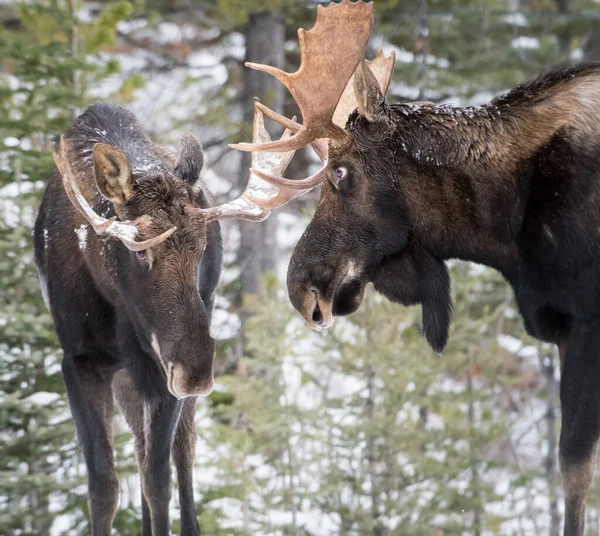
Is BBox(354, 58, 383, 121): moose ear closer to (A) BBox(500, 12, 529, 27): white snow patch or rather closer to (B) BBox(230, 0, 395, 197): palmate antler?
(B) BBox(230, 0, 395, 197): palmate antler

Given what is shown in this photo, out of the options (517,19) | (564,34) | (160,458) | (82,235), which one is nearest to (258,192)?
(82,235)

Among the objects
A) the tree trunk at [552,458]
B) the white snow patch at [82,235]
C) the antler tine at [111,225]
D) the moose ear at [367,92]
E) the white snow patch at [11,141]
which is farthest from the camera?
the tree trunk at [552,458]

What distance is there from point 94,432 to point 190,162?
1.55 metres

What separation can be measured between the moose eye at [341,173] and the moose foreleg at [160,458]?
1458 millimetres

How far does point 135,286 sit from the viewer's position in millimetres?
4957

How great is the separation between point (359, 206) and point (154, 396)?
1475 mm

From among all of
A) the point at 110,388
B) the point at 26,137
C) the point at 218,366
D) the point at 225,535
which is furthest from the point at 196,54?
the point at 110,388

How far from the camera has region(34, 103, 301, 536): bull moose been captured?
4.78 metres

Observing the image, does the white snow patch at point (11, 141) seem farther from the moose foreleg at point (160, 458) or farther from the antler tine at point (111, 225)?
the moose foreleg at point (160, 458)

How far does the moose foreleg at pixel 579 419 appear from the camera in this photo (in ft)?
15.9

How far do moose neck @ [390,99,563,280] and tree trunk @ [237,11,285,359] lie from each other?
24.2 feet

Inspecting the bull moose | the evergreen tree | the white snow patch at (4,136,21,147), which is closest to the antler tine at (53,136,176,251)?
the bull moose

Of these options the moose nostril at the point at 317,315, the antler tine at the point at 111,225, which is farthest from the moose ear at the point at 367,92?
the antler tine at the point at 111,225

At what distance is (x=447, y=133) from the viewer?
519 cm
